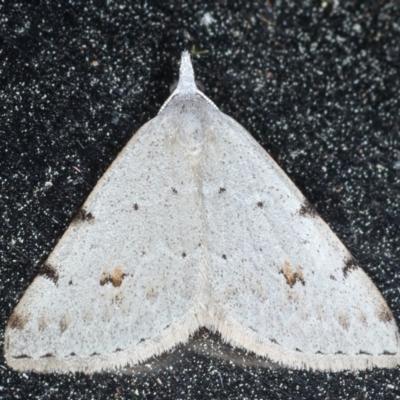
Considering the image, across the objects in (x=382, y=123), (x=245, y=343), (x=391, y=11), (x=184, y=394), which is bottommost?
(x=184, y=394)

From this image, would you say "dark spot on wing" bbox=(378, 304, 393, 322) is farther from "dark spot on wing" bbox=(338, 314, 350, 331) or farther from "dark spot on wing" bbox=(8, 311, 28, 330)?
"dark spot on wing" bbox=(8, 311, 28, 330)

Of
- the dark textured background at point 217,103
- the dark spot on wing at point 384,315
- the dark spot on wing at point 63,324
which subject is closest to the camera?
the dark spot on wing at point 63,324

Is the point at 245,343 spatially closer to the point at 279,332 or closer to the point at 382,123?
the point at 279,332

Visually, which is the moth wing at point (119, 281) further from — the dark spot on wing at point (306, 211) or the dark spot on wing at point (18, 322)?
the dark spot on wing at point (306, 211)

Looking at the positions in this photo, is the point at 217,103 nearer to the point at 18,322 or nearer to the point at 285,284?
the point at 285,284

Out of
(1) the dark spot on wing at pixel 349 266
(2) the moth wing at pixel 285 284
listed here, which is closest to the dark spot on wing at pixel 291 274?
(2) the moth wing at pixel 285 284

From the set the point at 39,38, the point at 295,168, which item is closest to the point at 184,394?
the point at 295,168

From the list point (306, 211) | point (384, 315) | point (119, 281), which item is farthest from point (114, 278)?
point (384, 315)
